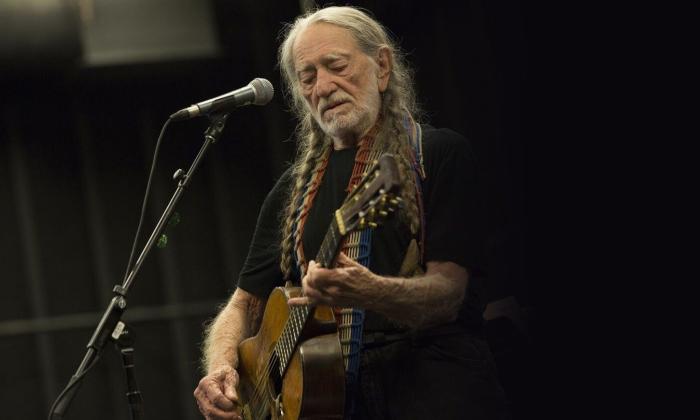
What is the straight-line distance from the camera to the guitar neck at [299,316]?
1896 millimetres

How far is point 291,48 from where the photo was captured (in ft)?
8.09

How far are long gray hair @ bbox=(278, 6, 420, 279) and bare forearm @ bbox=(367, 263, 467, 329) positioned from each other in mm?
159

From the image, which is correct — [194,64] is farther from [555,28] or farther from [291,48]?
[555,28]

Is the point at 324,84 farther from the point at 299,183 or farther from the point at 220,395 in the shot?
the point at 220,395

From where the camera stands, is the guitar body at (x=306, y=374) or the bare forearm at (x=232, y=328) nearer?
the guitar body at (x=306, y=374)

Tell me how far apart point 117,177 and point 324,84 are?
235 cm

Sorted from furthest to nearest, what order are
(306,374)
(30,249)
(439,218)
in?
(30,249)
(439,218)
(306,374)

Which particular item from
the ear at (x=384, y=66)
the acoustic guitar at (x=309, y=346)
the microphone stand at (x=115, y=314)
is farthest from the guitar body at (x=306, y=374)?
the ear at (x=384, y=66)

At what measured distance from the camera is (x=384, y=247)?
2.17 meters

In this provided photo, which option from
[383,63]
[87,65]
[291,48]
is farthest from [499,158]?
[87,65]

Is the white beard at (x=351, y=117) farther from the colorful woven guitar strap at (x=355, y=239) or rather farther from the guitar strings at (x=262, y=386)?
the guitar strings at (x=262, y=386)

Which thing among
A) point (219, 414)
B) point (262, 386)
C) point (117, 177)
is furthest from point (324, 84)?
point (117, 177)

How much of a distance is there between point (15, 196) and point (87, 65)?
2.28 ft

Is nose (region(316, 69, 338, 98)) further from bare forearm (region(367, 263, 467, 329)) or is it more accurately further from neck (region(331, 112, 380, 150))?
bare forearm (region(367, 263, 467, 329))
